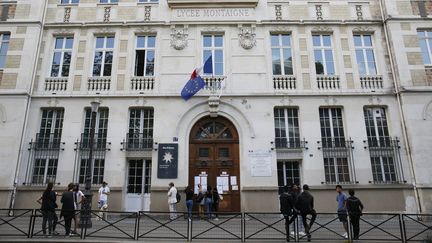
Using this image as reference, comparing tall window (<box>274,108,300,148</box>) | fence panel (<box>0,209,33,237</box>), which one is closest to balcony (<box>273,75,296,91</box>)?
tall window (<box>274,108,300,148</box>)

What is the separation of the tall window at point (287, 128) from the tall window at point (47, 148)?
34.1ft

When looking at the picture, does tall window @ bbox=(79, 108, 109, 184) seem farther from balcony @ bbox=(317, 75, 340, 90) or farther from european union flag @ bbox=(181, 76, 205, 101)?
balcony @ bbox=(317, 75, 340, 90)

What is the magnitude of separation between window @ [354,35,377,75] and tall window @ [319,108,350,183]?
258 centimetres

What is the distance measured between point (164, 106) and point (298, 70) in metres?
6.85

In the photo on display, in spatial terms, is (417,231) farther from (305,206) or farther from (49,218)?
(49,218)

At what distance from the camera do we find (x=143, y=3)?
53.7 ft

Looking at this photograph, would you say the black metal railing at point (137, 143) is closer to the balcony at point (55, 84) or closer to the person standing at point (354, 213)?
the balcony at point (55, 84)

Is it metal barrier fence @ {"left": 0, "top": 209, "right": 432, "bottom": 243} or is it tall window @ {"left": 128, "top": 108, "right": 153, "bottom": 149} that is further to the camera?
tall window @ {"left": 128, "top": 108, "right": 153, "bottom": 149}

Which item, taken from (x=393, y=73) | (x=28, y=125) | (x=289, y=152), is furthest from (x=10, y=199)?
(x=393, y=73)

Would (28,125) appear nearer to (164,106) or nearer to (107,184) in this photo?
(107,184)

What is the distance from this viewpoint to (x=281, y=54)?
51.8ft

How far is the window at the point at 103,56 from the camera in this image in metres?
15.6

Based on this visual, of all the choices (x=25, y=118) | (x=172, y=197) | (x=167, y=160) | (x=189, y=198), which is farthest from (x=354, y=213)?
(x=25, y=118)

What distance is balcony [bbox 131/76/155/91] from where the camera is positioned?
15.2 metres
